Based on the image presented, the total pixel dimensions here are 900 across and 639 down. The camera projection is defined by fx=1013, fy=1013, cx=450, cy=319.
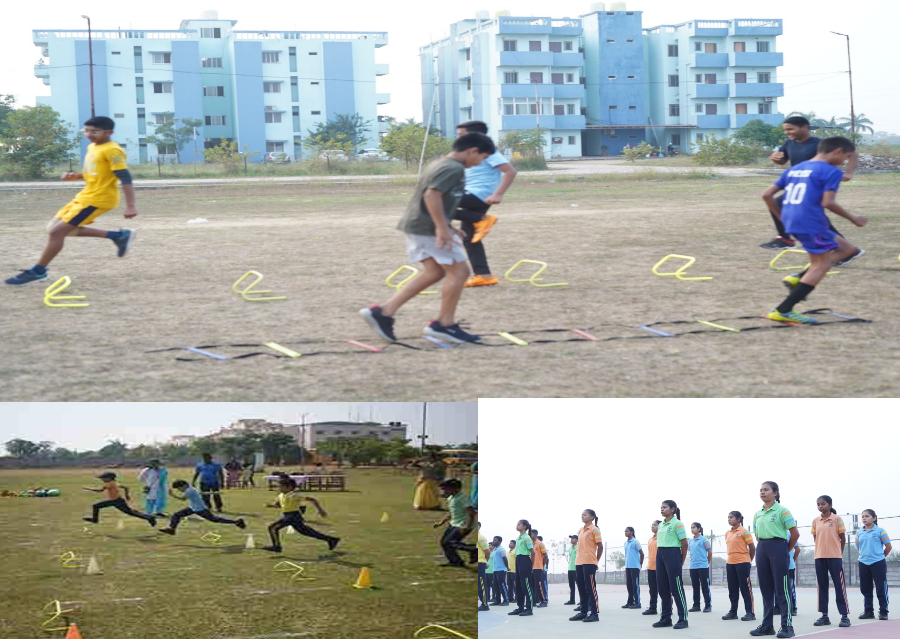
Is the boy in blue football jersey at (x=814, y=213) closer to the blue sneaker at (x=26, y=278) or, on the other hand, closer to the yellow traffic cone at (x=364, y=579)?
the yellow traffic cone at (x=364, y=579)

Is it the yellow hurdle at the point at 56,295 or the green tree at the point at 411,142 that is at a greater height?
the green tree at the point at 411,142

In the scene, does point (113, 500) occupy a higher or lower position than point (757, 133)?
lower

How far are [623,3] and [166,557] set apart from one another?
88.7ft

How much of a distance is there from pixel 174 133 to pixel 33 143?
821 cm

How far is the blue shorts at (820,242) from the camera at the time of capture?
6867mm

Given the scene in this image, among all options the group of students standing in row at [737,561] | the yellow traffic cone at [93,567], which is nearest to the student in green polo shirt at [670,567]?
the group of students standing in row at [737,561]

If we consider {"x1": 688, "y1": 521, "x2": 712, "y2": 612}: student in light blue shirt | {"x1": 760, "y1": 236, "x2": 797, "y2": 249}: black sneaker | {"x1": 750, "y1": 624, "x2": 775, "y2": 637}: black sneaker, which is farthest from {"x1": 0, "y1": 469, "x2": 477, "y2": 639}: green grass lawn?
{"x1": 760, "y1": 236, "x2": 797, "y2": 249}: black sneaker

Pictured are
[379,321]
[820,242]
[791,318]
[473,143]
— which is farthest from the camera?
[791,318]

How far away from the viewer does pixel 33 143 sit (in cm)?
2098

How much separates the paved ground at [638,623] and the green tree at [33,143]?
16602 millimetres

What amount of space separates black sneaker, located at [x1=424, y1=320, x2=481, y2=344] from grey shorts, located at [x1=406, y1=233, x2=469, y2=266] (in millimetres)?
468

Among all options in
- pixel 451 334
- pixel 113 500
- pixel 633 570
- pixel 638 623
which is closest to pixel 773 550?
pixel 638 623

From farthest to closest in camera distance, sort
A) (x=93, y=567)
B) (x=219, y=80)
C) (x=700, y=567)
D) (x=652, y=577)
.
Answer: (x=219, y=80)
(x=700, y=567)
(x=652, y=577)
(x=93, y=567)

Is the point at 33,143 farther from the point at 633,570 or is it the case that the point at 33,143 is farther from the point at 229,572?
the point at 229,572
